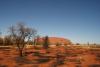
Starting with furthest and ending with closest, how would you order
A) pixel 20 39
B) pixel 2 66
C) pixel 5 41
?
1. pixel 5 41
2. pixel 20 39
3. pixel 2 66

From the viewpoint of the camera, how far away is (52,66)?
25594mm

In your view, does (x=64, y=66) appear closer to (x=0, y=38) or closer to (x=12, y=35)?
(x=12, y=35)

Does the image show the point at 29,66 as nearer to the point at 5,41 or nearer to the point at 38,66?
the point at 38,66

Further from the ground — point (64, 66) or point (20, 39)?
point (20, 39)

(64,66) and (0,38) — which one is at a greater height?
(0,38)

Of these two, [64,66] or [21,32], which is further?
[21,32]

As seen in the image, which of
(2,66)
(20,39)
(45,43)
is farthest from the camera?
(45,43)

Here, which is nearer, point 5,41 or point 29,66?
point 29,66

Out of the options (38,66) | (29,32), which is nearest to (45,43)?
(29,32)

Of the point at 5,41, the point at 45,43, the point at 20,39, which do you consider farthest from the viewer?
the point at 5,41

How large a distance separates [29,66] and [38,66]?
133 centimetres

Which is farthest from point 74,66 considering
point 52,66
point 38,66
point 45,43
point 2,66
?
point 45,43

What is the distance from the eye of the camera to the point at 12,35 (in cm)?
4472

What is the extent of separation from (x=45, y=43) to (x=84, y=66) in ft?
201
